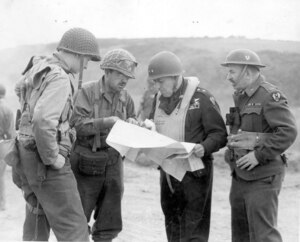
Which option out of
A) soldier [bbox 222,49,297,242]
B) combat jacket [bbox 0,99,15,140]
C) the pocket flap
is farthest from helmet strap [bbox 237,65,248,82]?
combat jacket [bbox 0,99,15,140]

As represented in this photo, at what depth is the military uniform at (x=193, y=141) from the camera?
4715 mm

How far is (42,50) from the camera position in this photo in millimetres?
25625

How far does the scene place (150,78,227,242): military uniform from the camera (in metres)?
4.71

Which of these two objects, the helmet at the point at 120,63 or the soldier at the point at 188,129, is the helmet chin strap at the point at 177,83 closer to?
the soldier at the point at 188,129

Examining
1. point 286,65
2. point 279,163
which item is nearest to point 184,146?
point 279,163

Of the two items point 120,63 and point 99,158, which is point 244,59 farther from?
point 99,158

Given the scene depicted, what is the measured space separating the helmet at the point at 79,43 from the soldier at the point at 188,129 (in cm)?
62

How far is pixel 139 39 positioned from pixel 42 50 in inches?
235

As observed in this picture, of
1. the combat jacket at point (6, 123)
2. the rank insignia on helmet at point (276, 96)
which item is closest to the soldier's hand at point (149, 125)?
the rank insignia on helmet at point (276, 96)

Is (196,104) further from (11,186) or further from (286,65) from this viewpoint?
(286,65)

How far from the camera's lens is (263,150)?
430cm

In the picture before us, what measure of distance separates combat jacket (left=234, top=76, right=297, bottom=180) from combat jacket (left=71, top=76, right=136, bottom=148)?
4.03 feet

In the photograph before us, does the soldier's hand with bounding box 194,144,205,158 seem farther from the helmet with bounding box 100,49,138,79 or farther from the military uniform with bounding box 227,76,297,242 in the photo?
the helmet with bounding box 100,49,138,79

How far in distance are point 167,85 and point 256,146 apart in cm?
102
